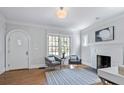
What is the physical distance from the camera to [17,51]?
5.16 meters

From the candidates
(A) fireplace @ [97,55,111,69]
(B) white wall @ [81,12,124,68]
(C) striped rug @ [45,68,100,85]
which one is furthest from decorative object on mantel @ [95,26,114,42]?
(C) striped rug @ [45,68,100,85]

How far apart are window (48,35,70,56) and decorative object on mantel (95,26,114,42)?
6.84ft

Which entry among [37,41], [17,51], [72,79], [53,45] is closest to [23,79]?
[72,79]

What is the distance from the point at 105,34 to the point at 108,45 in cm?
51

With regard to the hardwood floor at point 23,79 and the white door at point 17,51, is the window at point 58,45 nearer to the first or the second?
the white door at point 17,51

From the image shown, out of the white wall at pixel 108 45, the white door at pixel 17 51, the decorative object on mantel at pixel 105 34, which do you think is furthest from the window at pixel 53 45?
the decorative object on mantel at pixel 105 34

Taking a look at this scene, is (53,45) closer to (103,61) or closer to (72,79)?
(103,61)

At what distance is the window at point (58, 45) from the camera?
622 cm

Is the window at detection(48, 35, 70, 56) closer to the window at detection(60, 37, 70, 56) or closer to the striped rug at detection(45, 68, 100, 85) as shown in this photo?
the window at detection(60, 37, 70, 56)
